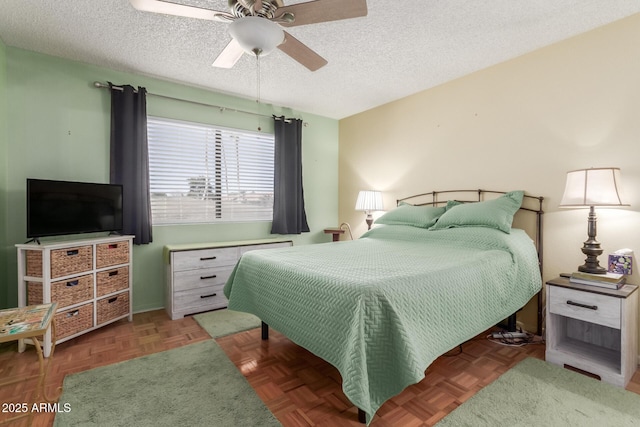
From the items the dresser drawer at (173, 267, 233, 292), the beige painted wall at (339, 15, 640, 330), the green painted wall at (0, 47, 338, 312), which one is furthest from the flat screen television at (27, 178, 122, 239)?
the beige painted wall at (339, 15, 640, 330)

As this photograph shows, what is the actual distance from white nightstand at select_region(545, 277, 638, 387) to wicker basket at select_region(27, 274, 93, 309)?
365 cm

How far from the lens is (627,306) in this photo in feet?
6.23

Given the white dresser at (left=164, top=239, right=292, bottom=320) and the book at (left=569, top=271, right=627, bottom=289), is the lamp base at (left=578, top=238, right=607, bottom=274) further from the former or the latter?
the white dresser at (left=164, top=239, right=292, bottom=320)

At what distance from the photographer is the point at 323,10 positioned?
1.66 meters

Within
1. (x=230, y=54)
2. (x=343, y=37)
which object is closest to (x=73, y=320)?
(x=230, y=54)

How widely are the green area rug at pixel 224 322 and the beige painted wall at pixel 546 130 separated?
2.34 metres

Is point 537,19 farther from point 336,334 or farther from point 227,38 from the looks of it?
point 336,334

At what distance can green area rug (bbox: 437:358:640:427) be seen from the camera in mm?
1575

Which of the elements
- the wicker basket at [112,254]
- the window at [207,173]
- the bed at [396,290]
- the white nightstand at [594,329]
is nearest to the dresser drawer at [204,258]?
the wicker basket at [112,254]

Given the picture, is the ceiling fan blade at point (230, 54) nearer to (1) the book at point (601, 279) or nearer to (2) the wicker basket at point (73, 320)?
(2) the wicker basket at point (73, 320)

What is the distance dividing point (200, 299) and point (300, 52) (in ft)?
8.51

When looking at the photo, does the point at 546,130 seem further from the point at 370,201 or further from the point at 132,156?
the point at 132,156

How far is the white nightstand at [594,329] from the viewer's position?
6.23 feet

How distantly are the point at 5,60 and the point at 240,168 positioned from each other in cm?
226
